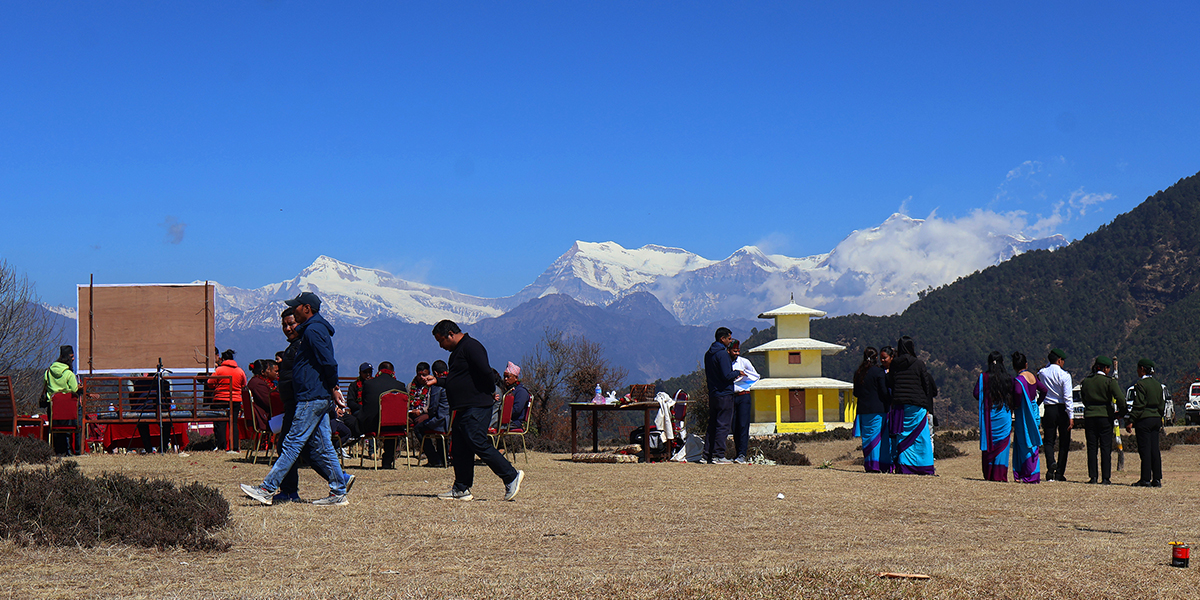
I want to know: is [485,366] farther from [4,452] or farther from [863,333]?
[863,333]

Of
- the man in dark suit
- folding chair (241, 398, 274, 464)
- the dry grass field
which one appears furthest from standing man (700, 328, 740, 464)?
A: folding chair (241, 398, 274, 464)

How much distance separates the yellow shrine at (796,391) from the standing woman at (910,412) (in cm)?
2437

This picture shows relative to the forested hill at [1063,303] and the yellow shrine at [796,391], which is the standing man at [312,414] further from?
the forested hill at [1063,303]

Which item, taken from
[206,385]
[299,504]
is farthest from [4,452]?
[299,504]

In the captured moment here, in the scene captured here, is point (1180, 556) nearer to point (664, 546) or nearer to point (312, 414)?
point (664, 546)

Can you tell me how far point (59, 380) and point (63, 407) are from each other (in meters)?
0.48

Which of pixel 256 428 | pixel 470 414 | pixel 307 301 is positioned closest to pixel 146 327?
pixel 256 428

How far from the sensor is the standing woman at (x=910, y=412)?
12336 millimetres

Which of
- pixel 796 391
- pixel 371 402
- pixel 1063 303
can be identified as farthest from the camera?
pixel 1063 303

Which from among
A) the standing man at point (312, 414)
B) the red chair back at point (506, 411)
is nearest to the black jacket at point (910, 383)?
the red chair back at point (506, 411)

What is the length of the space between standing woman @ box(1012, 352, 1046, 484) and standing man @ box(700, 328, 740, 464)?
3179mm

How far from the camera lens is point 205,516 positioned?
655 centimetres

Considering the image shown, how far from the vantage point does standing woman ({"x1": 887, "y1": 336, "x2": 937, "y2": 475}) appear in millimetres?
12336

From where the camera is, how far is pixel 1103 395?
1218 centimetres
